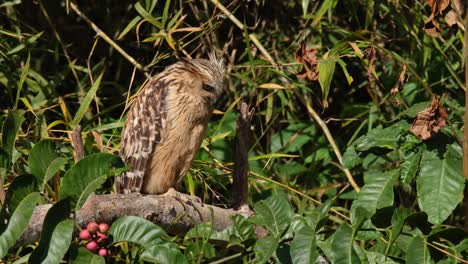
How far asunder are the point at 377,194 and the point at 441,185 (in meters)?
0.20

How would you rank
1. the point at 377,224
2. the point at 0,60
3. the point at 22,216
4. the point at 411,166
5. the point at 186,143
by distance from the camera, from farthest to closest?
the point at 0,60
the point at 186,143
the point at 411,166
the point at 377,224
the point at 22,216

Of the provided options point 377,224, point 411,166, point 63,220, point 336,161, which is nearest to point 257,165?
point 336,161

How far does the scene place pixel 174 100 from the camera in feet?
13.0

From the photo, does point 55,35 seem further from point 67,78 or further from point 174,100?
point 174,100

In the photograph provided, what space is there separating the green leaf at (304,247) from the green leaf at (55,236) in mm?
555

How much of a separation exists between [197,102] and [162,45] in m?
0.72

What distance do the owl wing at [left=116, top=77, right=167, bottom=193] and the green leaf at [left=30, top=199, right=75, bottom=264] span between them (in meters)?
1.57

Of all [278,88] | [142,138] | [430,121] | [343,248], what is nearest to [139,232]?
[343,248]

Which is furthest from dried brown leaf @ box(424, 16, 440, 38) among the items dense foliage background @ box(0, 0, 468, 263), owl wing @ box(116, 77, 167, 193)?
owl wing @ box(116, 77, 167, 193)

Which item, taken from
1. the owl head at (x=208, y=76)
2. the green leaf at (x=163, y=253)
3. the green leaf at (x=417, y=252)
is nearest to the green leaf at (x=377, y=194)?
the green leaf at (x=417, y=252)

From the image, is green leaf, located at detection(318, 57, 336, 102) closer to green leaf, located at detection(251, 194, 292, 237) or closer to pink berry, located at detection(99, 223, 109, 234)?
green leaf, located at detection(251, 194, 292, 237)

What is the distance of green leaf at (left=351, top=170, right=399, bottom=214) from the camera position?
2951mm

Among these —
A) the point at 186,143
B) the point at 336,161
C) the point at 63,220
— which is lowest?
the point at 336,161

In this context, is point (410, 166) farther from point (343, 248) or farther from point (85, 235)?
point (85, 235)
